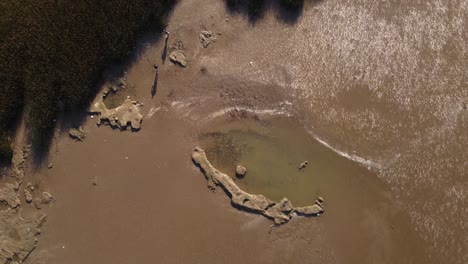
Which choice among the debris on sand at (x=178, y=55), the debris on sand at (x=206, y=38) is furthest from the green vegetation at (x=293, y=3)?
the debris on sand at (x=178, y=55)

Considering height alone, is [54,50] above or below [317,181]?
above

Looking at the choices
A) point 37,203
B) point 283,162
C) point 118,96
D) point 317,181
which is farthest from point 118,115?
point 317,181

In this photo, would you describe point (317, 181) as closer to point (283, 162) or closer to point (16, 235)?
point (283, 162)

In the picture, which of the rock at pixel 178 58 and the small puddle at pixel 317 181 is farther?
the rock at pixel 178 58

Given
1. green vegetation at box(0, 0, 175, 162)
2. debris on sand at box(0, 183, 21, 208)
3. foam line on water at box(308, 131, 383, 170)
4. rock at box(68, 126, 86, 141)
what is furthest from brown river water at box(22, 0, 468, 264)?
green vegetation at box(0, 0, 175, 162)

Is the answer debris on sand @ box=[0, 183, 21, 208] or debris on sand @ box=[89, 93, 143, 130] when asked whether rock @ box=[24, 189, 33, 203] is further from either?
debris on sand @ box=[89, 93, 143, 130]

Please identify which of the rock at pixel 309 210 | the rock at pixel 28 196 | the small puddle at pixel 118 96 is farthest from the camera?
Result: the small puddle at pixel 118 96

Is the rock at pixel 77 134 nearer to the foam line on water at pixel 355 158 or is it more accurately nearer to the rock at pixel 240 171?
the rock at pixel 240 171
